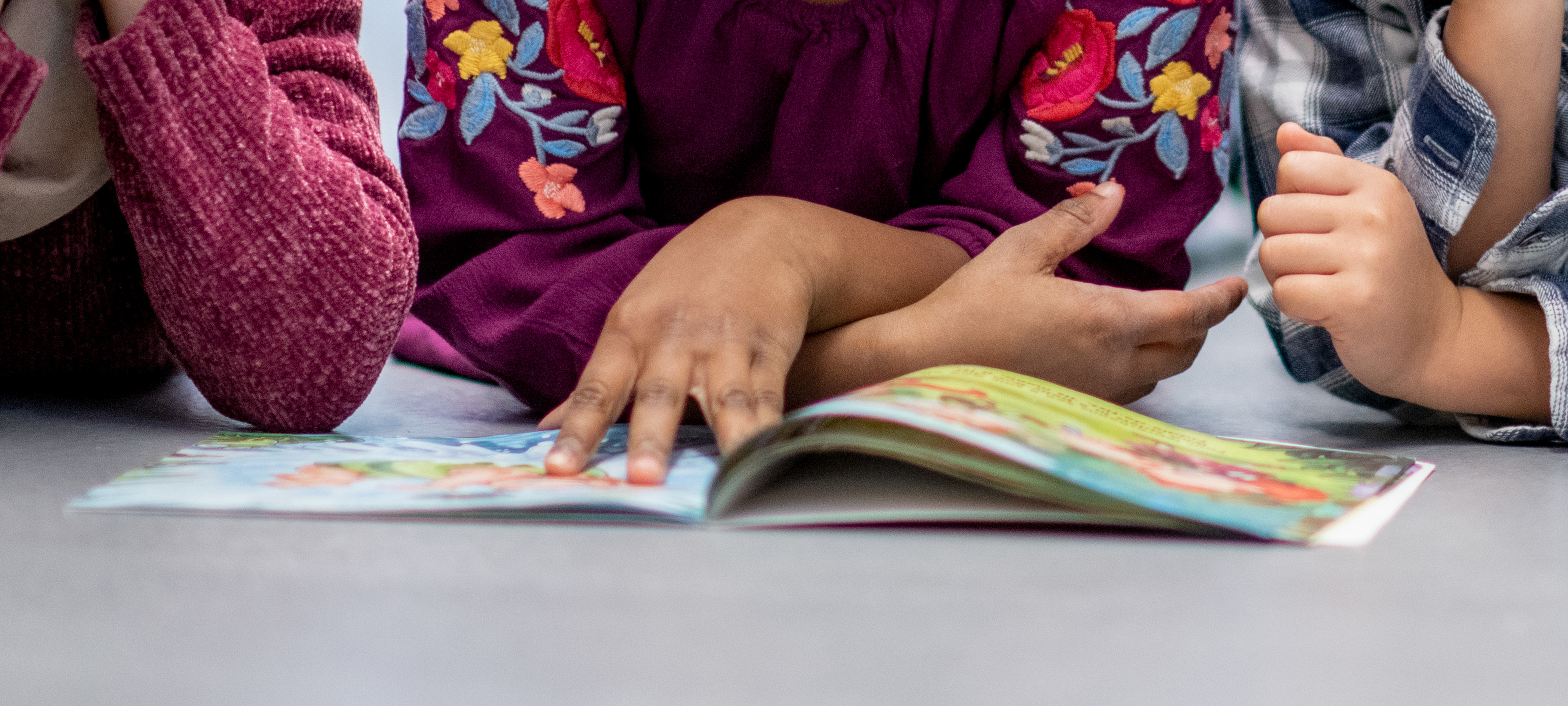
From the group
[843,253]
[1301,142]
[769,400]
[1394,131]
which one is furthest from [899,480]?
[1394,131]

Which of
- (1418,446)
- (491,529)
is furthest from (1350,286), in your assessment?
(491,529)

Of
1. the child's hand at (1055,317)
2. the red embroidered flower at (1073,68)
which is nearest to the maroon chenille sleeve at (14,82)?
the child's hand at (1055,317)

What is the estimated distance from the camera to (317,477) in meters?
0.41

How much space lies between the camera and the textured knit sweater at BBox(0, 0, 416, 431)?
514 millimetres

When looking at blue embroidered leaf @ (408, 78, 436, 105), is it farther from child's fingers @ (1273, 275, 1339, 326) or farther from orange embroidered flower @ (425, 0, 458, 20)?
child's fingers @ (1273, 275, 1339, 326)

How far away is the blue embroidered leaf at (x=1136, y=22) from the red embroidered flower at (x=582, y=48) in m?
0.27

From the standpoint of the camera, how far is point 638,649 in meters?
0.28

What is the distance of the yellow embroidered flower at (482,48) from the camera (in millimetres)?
661

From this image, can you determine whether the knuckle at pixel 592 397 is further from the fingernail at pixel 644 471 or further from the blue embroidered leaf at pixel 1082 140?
the blue embroidered leaf at pixel 1082 140

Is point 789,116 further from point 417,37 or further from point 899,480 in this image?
point 899,480

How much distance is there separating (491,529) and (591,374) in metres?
0.10

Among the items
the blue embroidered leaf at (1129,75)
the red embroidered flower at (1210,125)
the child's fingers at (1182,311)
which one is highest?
the blue embroidered leaf at (1129,75)

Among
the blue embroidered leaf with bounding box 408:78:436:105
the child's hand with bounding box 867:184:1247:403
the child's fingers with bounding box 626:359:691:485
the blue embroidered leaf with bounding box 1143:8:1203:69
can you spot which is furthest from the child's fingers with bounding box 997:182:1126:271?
the blue embroidered leaf with bounding box 408:78:436:105

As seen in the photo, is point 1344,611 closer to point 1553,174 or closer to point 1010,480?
point 1010,480
